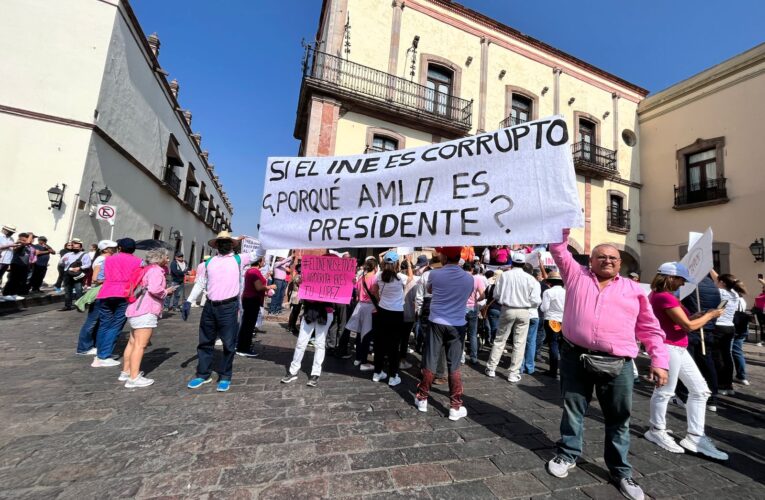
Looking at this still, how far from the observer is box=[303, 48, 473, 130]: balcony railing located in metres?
12.2

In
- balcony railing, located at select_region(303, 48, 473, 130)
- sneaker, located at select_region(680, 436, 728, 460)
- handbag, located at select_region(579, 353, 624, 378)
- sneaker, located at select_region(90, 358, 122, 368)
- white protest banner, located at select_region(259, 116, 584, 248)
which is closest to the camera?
handbag, located at select_region(579, 353, 624, 378)

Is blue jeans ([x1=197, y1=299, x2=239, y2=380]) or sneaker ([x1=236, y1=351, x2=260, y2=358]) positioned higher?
blue jeans ([x1=197, y1=299, x2=239, y2=380])

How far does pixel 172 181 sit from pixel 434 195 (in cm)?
2034

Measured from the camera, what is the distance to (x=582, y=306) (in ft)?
8.27

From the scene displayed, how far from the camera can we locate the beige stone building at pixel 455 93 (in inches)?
490

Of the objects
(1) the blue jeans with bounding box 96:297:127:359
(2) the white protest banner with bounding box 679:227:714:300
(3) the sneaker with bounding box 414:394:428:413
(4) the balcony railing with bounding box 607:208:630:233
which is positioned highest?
(4) the balcony railing with bounding box 607:208:630:233

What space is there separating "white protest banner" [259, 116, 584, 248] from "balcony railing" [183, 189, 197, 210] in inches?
849

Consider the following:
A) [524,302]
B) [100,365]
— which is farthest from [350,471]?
[100,365]

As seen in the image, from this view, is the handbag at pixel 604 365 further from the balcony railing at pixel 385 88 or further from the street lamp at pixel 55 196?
the street lamp at pixel 55 196

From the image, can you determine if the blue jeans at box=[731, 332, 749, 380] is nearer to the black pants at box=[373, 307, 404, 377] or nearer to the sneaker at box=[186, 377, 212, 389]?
the black pants at box=[373, 307, 404, 377]

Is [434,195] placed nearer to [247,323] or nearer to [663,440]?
[663,440]

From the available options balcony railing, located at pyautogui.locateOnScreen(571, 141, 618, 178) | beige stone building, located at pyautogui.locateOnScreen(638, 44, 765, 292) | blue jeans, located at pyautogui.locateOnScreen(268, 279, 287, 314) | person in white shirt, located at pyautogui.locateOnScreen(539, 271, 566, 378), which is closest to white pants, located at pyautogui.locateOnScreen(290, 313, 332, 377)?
person in white shirt, located at pyautogui.locateOnScreen(539, 271, 566, 378)

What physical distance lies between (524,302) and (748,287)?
1462 cm

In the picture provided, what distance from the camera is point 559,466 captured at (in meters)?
2.47
